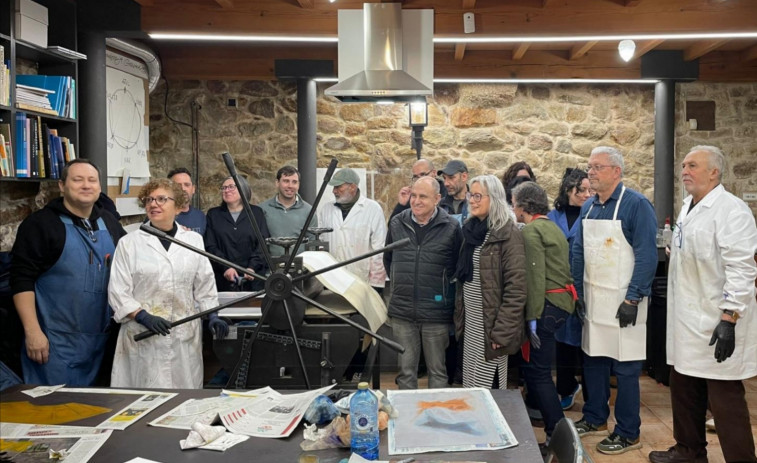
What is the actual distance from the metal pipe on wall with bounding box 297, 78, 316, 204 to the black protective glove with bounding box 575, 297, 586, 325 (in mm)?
3168

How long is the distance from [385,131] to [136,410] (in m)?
5.17

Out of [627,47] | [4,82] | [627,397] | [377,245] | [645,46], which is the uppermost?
[645,46]

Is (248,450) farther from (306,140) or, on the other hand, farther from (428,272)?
(306,140)

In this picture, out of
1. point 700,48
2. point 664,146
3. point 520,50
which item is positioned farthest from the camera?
point 664,146

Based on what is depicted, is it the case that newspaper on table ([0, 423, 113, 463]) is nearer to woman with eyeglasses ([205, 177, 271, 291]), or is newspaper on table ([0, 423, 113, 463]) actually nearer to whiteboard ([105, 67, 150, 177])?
woman with eyeglasses ([205, 177, 271, 291])

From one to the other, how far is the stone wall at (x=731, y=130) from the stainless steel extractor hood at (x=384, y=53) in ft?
11.5

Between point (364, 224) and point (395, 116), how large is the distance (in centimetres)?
244

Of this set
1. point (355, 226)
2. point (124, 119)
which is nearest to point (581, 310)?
point (355, 226)

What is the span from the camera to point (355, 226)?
474 centimetres

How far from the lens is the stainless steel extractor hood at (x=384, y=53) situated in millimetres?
4547

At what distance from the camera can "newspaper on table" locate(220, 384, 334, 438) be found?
6.09 ft

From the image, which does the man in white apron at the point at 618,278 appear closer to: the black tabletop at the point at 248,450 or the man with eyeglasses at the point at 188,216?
the black tabletop at the point at 248,450

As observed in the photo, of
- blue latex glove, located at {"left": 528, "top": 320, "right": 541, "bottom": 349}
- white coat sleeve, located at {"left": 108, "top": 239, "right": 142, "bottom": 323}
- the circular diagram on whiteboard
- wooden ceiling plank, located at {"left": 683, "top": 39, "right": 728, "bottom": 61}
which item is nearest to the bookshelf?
the circular diagram on whiteboard

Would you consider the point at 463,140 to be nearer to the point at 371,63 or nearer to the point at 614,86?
the point at 614,86
